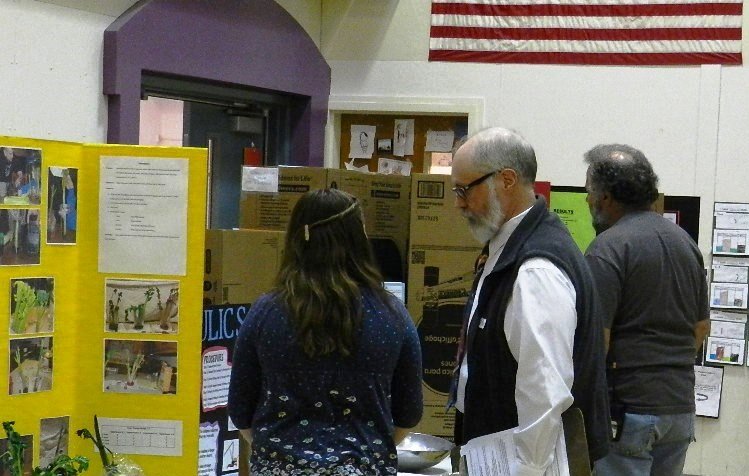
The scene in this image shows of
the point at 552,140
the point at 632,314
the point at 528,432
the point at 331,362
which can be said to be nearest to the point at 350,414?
the point at 331,362

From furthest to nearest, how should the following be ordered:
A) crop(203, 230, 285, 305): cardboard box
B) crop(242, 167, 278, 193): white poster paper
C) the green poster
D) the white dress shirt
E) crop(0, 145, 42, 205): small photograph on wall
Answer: the green poster → crop(242, 167, 278, 193): white poster paper → crop(203, 230, 285, 305): cardboard box → crop(0, 145, 42, 205): small photograph on wall → the white dress shirt

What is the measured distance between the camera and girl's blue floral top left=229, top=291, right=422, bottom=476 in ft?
6.64

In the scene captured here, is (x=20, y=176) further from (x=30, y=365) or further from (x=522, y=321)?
(x=522, y=321)

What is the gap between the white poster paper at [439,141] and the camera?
5.49 m

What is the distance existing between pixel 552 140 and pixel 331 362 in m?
3.48

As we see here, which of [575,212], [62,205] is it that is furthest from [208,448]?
[575,212]

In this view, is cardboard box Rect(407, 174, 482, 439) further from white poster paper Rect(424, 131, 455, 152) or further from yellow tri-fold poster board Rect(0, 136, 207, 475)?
white poster paper Rect(424, 131, 455, 152)

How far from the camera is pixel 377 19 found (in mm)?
5430

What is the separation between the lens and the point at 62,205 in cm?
291

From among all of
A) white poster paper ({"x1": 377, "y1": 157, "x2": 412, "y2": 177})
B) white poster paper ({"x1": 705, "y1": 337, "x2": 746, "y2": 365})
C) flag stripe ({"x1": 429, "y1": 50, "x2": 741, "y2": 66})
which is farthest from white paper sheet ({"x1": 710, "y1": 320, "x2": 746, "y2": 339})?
white poster paper ({"x1": 377, "y1": 157, "x2": 412, "y2": 177})

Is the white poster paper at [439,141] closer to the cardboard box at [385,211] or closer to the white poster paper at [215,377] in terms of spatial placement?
the cardboard box at [385,211]

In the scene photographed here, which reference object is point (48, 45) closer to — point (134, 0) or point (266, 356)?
point (134, 0)

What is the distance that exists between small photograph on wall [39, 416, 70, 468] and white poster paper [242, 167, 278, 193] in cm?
133

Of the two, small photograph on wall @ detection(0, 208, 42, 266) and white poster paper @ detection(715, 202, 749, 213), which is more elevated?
white poster paper @ detection(715, 202, 749, 213)
